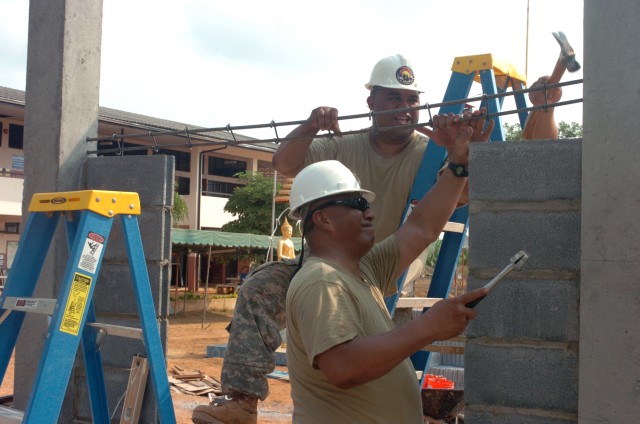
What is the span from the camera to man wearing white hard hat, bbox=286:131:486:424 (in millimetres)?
2236

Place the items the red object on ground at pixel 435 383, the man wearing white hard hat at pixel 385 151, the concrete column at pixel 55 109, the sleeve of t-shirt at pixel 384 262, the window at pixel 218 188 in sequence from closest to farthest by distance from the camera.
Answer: the sleeve of t-shirt at pixel 384 262, the man wearing white hard hat at pixel 385 151, the concrete column at pixel 55 109, the red object on ground at pixel 435 383, the window at pixel 218 188

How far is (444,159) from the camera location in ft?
13.4

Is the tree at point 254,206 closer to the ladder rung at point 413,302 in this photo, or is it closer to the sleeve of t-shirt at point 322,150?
the ladder rung at point 413,302

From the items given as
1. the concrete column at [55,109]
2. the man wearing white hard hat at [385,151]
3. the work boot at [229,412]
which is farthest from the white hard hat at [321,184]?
the concrete column at [55,109]

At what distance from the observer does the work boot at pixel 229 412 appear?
131 inches

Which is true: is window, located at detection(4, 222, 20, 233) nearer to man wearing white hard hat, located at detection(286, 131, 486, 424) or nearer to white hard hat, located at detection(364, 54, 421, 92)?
white hard hat, located at detection(364, 54, 421, 92)

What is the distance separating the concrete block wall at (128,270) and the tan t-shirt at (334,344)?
2568 mm

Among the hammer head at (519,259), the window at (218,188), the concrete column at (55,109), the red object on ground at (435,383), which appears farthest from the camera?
the window at (218,188)

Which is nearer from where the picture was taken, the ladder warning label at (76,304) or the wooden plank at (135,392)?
the ladder warning label at (76,304)

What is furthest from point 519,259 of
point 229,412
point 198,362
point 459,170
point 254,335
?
point 198,362

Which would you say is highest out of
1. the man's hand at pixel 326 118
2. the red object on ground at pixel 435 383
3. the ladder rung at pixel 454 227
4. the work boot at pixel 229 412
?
the man's hand at pixel 326 118

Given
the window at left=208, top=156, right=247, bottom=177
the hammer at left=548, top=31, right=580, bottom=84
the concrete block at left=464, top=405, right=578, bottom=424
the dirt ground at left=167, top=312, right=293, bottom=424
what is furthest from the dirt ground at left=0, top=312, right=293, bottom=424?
the window at left=208, top=156, right=247, bottom=177

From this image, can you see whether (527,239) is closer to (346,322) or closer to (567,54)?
(567,54)

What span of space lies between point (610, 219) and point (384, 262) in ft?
2.91
